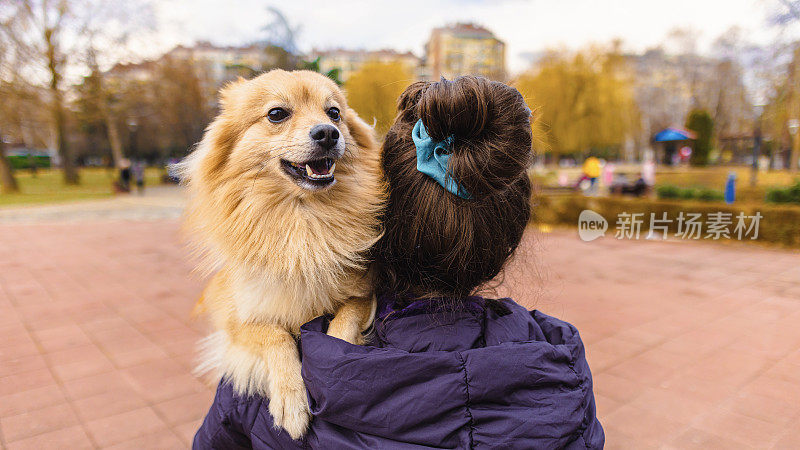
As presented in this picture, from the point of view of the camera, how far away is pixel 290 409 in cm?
144

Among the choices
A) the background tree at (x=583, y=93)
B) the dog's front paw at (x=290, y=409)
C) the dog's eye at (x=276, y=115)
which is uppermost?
the background tree at (x=583, y=93)

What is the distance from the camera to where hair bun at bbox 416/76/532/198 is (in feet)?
3.70

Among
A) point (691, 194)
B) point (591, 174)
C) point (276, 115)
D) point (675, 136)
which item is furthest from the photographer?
point (675, 136)

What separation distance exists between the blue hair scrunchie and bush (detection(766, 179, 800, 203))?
14289mm

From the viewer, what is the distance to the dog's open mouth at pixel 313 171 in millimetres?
1616

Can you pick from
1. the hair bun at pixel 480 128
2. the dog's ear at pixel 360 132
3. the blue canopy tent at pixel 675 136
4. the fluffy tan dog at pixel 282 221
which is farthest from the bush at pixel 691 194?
the blue canopy tent at pixel 675 136

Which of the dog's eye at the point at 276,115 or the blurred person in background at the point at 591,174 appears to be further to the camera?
the blurred person in background at the point at 591,174

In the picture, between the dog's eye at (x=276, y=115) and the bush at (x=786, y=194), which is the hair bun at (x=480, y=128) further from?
the bush at (x=786, y=194)

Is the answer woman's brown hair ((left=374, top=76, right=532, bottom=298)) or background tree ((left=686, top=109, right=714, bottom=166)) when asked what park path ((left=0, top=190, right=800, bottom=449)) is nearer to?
woman's brown hair ((left=374, top=76, right=532, bottom=298))

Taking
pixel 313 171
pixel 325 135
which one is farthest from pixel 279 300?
pixel 325 135

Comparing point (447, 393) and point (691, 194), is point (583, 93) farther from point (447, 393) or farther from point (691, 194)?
point (447, 393)

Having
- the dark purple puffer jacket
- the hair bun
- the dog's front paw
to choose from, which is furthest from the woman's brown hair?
the dog's front paw

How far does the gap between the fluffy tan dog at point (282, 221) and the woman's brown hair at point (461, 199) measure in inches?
6.9

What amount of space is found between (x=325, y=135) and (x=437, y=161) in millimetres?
616
